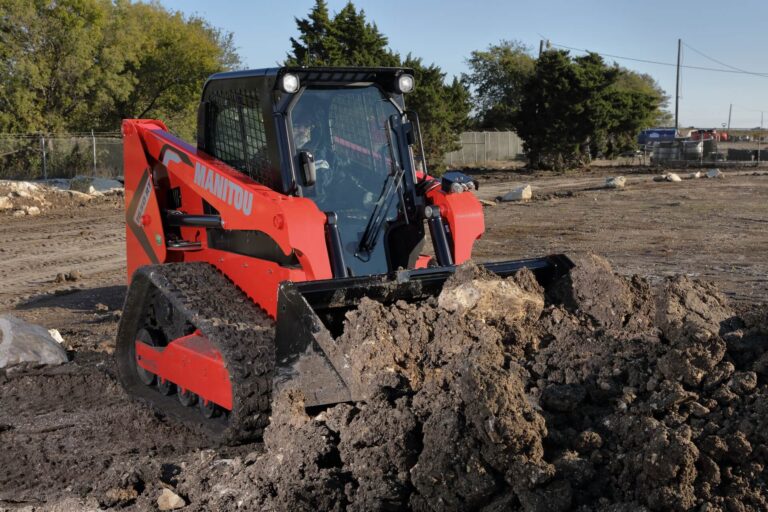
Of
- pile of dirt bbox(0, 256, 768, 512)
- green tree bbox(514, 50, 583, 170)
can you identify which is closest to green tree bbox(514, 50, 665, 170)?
green tree bbox(514, 50, 583, 170)

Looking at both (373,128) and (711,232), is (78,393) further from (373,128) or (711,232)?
(711,232)

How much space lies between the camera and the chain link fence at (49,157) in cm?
2683

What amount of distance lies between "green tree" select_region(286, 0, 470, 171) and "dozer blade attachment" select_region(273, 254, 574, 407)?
81.5 ft

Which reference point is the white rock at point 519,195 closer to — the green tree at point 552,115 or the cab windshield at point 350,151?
the green tree at point 552,115

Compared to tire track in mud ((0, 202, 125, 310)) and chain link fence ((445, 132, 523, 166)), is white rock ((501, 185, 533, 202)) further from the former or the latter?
chain link fence ((445, 132, 523, 166))

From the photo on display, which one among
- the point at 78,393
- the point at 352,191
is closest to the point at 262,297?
the point at 352,191

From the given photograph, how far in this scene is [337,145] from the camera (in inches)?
228

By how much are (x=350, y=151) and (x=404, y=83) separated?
65 cm

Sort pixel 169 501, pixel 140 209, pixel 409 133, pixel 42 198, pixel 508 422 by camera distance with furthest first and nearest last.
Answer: pixel 42 198 < pixel 140 209 < pixel 409 133 < pixel 169 501 < pixel 508 422

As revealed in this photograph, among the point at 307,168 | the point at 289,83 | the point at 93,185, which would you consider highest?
the point at 289,83

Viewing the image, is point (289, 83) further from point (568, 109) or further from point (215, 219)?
point (568, 109)

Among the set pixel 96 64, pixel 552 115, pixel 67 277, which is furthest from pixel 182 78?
pixel 67 277

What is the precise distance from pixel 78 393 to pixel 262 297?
7.04 feet

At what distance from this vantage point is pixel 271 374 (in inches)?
182
